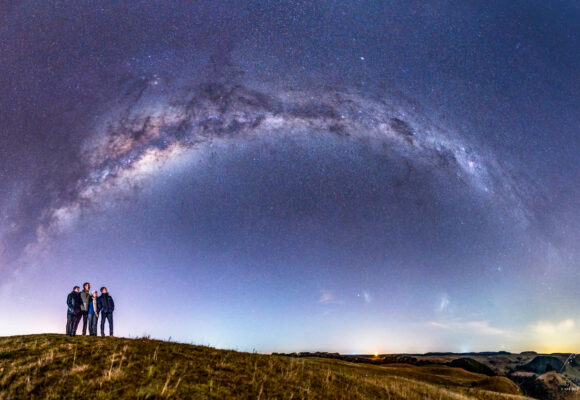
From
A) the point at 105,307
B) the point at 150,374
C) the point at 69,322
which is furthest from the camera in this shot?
the point at 105,307

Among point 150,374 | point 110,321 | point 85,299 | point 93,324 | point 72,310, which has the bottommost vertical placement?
point 150,374

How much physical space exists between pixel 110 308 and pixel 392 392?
612 inches

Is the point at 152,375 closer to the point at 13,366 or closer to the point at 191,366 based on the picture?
the point at 191,366

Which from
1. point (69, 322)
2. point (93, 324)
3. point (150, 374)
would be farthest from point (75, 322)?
point (150, 374)

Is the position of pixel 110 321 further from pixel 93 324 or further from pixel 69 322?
pixel 69 322

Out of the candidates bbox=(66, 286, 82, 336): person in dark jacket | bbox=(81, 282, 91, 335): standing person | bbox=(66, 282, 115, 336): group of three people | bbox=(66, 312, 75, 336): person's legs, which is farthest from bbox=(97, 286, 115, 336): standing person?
bbox=(66, 312, 75, 336): person's legs

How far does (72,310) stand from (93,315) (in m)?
1.13

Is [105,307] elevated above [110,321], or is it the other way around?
[105,307]

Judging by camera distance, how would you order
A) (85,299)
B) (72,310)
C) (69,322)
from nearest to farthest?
(72,310) → (69,322) → (85,299)

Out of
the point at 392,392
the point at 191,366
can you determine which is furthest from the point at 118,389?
the point at 392,392

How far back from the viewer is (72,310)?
58.0ft

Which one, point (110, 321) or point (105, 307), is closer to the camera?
point (105, 307)

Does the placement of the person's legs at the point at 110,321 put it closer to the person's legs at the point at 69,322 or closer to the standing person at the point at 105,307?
the standing person at the point at 105,307

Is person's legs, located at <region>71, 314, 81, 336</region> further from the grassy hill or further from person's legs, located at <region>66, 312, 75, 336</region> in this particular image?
the grassy hill
